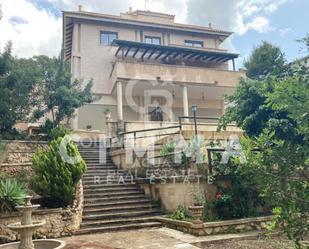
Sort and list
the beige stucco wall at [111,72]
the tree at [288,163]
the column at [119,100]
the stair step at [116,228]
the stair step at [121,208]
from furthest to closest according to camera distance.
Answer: the beige stucco wall at [111,72] → the column at [119,100] → the stair step at [121,208] → the stair step at [116,228] → the tree at [288,163]

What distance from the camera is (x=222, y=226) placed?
8.09m

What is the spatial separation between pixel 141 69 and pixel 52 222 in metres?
13.6

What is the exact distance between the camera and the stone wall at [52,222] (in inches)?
314

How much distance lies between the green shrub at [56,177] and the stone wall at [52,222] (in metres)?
0.37

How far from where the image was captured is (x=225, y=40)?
1137 inches

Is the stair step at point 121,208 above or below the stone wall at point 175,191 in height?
below

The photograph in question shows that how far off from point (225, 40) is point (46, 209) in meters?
25.0

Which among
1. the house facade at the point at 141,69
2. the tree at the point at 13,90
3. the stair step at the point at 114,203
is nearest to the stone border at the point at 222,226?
the stair step at the point at 114,203

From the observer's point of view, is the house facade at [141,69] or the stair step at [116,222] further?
the house facade at [141,69]

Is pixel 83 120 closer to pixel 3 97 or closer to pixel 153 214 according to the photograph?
pixel 3 97

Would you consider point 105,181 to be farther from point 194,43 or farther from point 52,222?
point 194,43

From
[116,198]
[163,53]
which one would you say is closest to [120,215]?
[116,198]

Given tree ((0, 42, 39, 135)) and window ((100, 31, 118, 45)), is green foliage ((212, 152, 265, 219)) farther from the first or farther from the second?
window ((100, 31, 118, 45))

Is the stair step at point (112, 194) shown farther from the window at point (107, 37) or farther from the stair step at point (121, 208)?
the window at point (107, 37)
